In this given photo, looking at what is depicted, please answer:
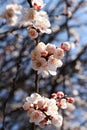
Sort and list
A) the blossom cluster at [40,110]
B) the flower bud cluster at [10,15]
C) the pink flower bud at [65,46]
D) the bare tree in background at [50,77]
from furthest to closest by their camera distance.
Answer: the bare tree in background at [50,77]
the flower bud cluster at [10,15]
the pink flower bud at [65,46]
the blossom cluster at [40,110]

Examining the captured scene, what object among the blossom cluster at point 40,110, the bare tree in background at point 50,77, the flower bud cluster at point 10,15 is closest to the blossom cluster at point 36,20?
→ the blossom cluster at point 40,110

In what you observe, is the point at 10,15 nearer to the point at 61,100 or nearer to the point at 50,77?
the point at 61,100

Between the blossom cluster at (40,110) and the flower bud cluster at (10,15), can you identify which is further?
the flower bud cluster at (10,15)

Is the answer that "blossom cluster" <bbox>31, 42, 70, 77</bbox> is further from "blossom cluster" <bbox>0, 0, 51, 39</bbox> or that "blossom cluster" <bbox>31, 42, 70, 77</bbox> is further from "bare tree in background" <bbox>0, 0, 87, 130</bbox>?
"bare tree in background" <bbox>0, 0, 87, 130</bbox>

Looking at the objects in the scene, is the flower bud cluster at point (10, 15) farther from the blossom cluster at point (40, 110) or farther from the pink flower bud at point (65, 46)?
the blossom cluster at point (40, 110)

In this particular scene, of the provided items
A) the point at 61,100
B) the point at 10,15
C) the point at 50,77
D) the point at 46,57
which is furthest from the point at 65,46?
the point at 50,77

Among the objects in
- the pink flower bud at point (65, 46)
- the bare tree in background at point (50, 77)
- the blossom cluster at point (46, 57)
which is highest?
the bare tree in background at point (50, 77)

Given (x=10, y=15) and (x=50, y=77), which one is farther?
(x=50, y=77)

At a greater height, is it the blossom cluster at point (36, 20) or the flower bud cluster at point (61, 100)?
the blossom cluster at point (36, 20)

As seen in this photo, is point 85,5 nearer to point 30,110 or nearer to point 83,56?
point 83,56
